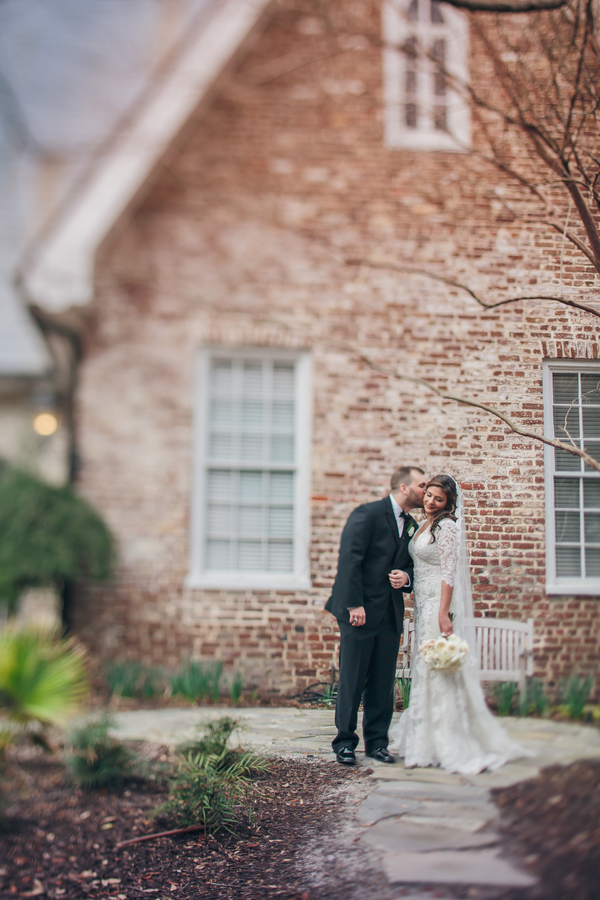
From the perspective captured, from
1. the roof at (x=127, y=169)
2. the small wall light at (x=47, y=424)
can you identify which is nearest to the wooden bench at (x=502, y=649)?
the roof at (x=127, y=169)

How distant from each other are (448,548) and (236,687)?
4.63ft

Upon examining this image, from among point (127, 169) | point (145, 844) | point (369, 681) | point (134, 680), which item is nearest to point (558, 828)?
point (369, 681)

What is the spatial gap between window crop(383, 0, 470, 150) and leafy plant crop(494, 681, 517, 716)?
2061mm

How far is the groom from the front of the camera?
207 centimetres

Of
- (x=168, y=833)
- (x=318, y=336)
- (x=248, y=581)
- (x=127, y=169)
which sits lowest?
(x=168, y=833)

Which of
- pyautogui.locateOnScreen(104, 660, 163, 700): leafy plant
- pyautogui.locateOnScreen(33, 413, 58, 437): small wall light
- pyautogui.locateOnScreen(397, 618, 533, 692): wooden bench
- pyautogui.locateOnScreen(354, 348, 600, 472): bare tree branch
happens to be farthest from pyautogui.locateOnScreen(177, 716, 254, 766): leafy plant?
pyautogui.locateOnScreen(33, 413, 58, 437): small wall light

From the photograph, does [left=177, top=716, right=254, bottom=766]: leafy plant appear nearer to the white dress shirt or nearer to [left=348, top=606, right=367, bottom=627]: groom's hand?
[left=348, top=606, right=367, bottom=627]: groom's hand

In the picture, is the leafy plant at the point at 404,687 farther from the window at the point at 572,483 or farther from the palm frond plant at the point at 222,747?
the palm frond plant at the point at 222,747

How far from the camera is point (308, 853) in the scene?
6.73ft

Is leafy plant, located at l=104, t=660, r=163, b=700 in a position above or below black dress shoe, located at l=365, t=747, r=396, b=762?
below

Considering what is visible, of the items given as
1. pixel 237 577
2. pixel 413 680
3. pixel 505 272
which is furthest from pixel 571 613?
pixel 237 577

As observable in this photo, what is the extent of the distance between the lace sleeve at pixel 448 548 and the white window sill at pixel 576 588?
12.4 inches

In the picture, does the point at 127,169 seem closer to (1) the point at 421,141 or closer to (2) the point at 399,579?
(1) the point at 421,141

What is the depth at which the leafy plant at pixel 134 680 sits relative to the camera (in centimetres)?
492
